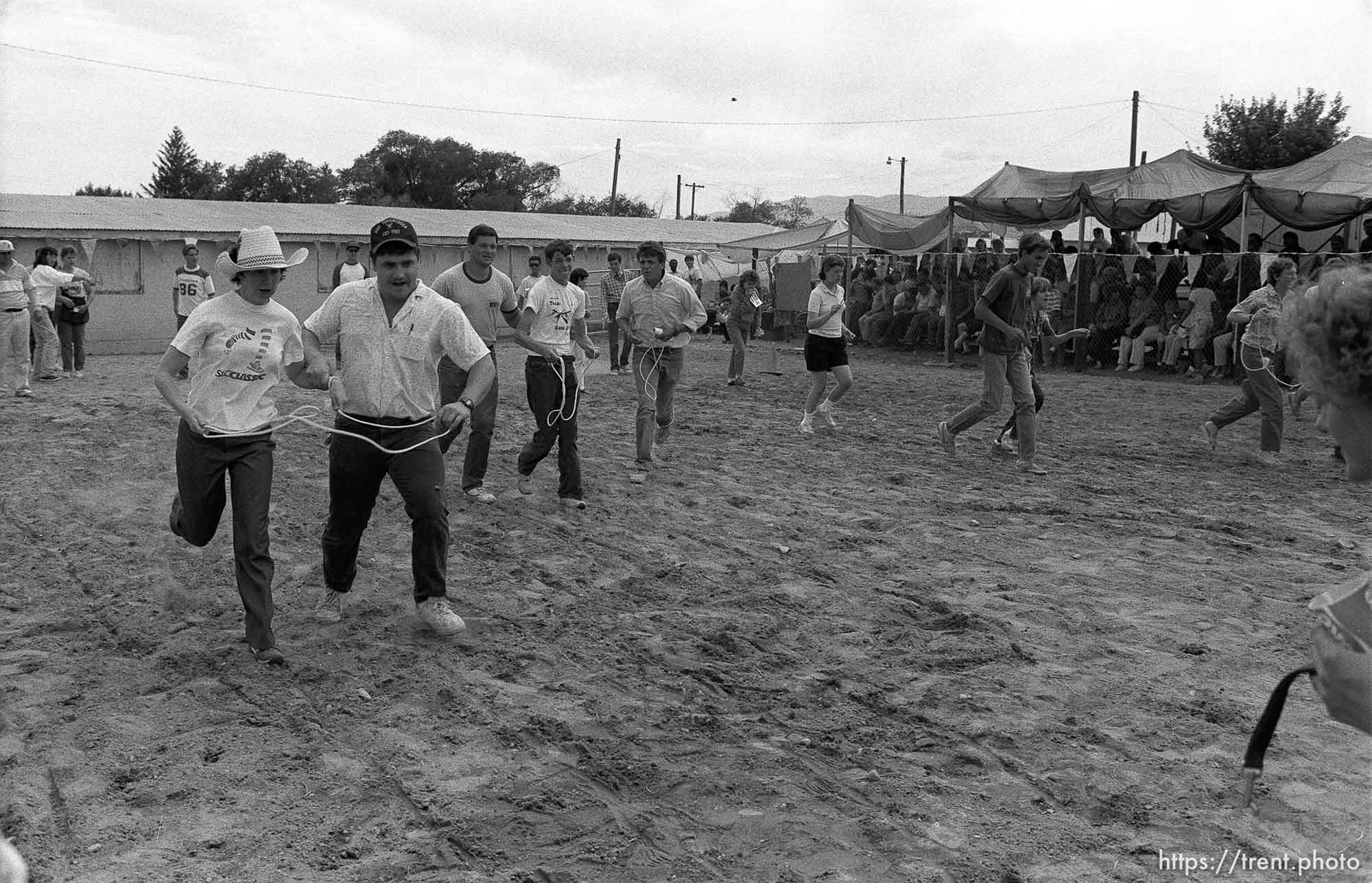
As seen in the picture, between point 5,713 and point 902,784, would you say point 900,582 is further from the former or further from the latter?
point 5,713

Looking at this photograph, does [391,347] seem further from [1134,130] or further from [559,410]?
[1134,130]

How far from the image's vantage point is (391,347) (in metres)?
5.87

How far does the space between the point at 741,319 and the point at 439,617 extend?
1305 cm

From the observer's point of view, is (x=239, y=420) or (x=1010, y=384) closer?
(x=239, y=420)

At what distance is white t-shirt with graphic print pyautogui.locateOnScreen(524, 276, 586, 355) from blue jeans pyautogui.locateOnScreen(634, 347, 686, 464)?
1.03 meters

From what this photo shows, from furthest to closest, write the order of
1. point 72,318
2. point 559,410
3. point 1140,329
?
point 1140,329, point 72,318, point 559,410

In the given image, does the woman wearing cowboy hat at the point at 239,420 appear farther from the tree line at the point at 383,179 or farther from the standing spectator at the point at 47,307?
the tree line at the point at 383,179

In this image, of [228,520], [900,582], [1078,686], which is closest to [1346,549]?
[900,582]

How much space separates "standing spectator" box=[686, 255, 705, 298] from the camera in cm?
2900

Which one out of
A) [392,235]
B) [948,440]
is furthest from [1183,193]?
[392,235]

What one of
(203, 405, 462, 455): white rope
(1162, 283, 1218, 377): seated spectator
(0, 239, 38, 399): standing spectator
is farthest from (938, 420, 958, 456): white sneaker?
(0, 239, 38, 399): standing spectator

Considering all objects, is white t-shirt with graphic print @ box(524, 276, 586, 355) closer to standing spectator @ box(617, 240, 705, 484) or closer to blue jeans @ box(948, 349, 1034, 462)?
standing spectator @ box(617, 240, 705, 484)

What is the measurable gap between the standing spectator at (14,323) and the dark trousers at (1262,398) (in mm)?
13921

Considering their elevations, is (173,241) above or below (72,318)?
above
